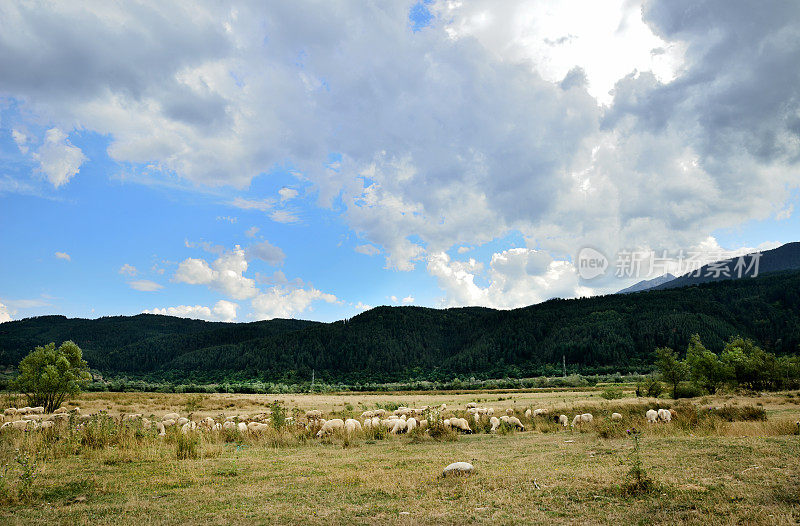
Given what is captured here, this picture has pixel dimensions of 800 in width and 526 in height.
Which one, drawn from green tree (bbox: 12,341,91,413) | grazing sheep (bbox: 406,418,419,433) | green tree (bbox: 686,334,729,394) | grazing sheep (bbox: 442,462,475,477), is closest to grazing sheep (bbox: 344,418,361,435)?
grazing sheep (bbox: 406,418,419,433)

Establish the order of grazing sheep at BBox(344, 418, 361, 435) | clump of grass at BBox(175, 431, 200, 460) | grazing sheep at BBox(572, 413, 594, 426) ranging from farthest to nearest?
grazing sheep at BBox(572, 413, 594, 426)
grazing sheep at BBox(344, 418, 361, 435)
clump of grass at BBox(175, 431, 200, 460)

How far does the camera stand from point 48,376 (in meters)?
27.6

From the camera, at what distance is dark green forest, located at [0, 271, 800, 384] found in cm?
12912

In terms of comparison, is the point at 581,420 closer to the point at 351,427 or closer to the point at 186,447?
the point at 351,427

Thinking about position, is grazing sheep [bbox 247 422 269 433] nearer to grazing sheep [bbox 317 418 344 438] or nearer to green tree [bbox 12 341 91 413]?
grazing sheep [bbox 317 418 344 438]

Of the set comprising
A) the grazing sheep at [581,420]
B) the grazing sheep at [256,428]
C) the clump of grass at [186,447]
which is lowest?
the grazing sheep at [581,420]

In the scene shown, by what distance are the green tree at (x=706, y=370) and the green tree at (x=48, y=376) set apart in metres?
52.3

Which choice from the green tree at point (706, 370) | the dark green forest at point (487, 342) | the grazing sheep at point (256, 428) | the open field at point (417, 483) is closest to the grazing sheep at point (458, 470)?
the open field at point (417, 483)

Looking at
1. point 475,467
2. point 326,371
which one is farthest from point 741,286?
point 475,467

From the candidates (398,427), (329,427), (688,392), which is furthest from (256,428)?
(688,392)

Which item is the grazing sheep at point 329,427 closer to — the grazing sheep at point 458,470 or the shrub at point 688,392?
the grazing sheep at point 458,470

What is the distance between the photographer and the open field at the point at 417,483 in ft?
20.8

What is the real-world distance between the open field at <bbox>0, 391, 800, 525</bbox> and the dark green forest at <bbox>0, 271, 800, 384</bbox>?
107 m

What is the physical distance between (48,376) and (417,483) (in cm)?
3132
